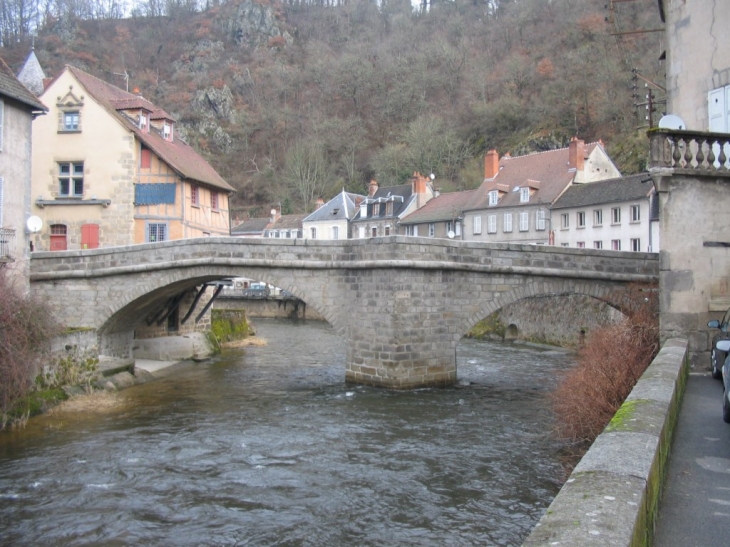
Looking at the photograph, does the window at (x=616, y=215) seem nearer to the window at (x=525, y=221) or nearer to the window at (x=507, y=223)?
the window at (x=525, y=221)

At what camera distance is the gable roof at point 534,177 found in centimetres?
3794

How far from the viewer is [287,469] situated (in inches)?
400

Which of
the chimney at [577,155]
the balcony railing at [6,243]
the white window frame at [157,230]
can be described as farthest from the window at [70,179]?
the chimney at [577,155]

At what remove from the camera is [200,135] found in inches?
2741

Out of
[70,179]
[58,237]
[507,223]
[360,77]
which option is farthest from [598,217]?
[360,77]

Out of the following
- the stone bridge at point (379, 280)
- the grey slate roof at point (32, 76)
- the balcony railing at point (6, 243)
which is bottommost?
the stone bridge at point (379, 280)

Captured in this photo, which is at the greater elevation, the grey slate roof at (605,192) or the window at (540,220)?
the grey slate roof at (605,192)

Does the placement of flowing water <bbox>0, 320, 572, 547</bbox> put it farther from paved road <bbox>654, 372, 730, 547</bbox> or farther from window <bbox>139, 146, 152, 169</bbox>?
window <bbox>139, 146, 152, 169</bbox>

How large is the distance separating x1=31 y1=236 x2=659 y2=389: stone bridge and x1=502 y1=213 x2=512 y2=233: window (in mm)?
23120

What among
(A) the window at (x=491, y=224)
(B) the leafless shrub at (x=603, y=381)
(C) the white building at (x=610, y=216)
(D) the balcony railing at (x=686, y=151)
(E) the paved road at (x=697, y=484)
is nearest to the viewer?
(E) the paved road at (x=697, y=484)

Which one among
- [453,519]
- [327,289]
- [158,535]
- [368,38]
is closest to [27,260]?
[327,289]

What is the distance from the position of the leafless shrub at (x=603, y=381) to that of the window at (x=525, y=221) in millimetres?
26919

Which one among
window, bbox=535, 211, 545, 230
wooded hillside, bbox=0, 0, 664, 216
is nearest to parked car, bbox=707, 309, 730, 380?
window, bbox=535, 211, 545, 230

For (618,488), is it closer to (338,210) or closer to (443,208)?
(443,208)
